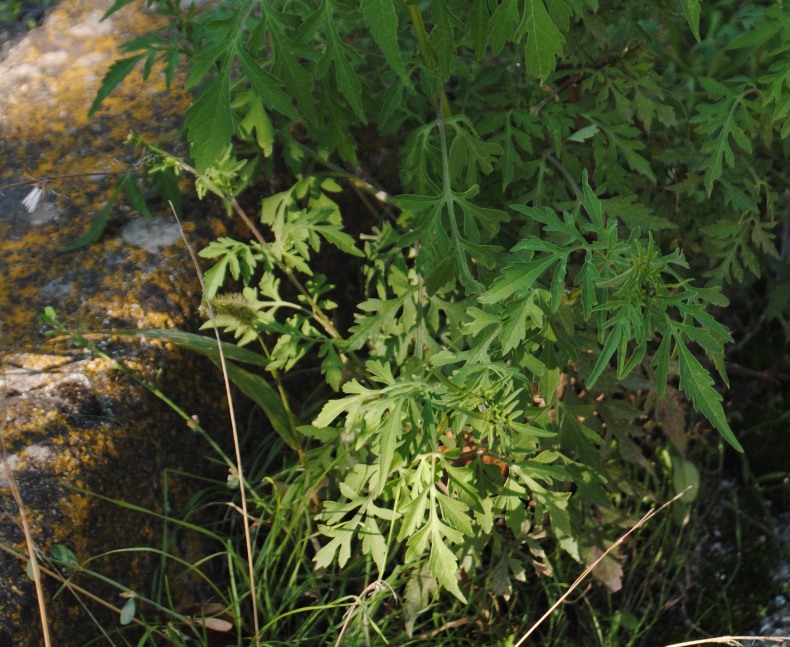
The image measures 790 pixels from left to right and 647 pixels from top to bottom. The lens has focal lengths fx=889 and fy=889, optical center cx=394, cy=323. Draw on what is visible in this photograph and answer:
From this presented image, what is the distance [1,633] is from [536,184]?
1713 millimetres

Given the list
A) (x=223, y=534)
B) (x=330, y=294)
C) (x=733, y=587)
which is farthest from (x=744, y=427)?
(x=223, y=534)

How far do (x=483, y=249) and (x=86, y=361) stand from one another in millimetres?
1105

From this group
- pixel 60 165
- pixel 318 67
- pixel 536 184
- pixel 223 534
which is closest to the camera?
pixel 318 67

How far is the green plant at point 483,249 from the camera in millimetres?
1926

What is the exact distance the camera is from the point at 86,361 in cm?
238

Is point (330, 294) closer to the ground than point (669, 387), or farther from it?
farther from it

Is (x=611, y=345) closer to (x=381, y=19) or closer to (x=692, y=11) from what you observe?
(x=692, y=11)

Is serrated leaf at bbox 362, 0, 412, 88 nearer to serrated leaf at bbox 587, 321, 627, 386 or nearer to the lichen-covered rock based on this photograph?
serrated leaf at bbox 587, 321, 627, 386

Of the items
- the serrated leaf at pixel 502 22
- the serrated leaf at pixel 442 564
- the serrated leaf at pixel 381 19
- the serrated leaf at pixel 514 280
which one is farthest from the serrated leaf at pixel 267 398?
the serrated leaf at pixel 502 22

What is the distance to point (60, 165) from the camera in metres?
2.96

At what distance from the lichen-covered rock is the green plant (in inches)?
10.3

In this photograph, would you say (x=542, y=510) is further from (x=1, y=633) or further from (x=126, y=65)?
(x=126, y=65)

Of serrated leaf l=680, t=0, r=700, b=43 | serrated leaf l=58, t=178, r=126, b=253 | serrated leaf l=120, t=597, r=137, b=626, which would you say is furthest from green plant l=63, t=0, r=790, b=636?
serrated leaf l=120, t=597, r=137, b=626

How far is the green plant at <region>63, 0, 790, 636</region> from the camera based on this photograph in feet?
6.32
